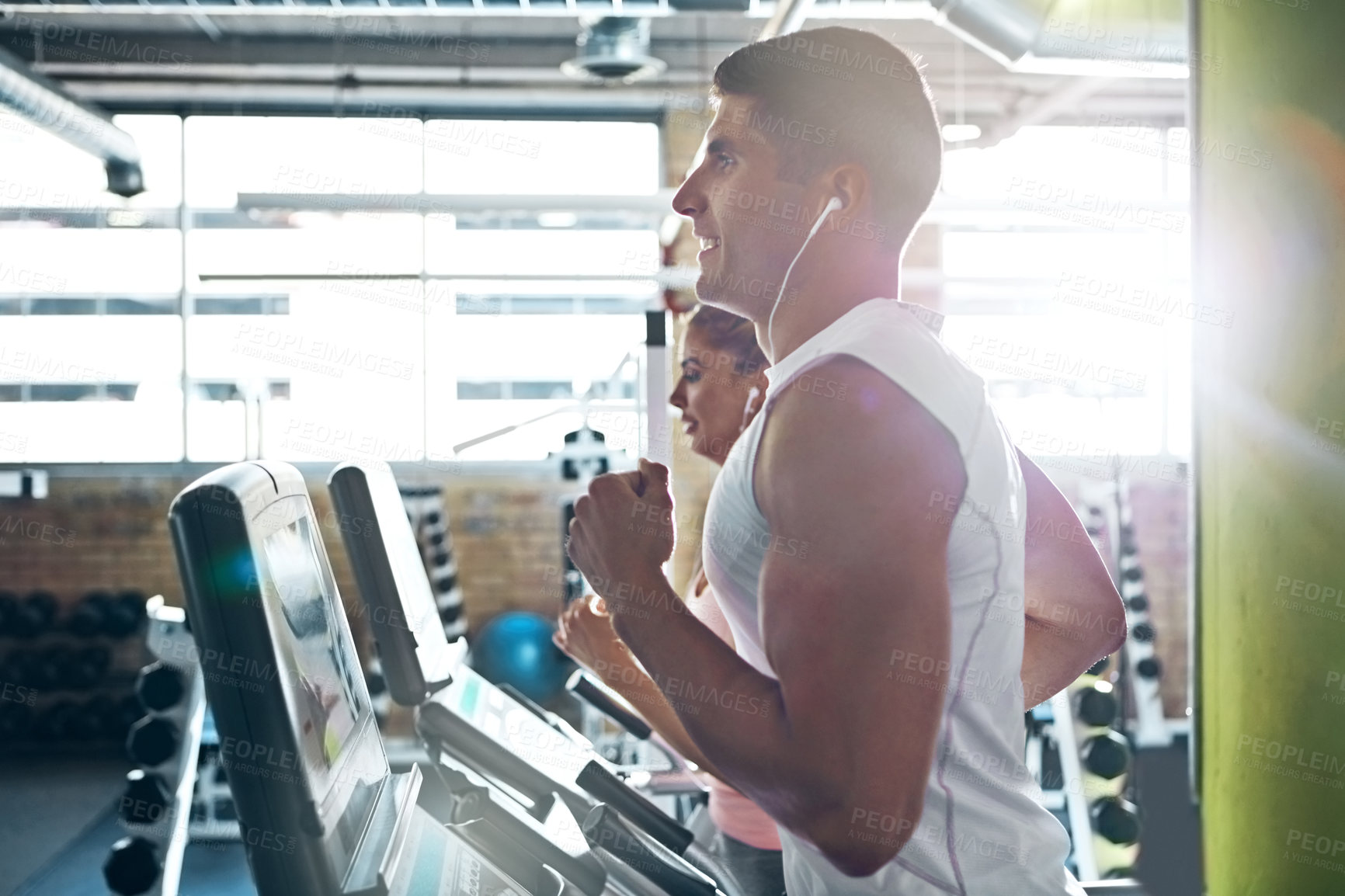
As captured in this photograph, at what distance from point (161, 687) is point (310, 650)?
250cm

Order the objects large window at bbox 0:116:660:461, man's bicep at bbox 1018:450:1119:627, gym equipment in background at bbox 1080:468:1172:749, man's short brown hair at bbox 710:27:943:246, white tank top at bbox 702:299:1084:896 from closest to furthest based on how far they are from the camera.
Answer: white tank top at bbox 702:299:1084:896
man's short brown hair at bbox 710:27:943:246
man's bicep at bbox 1018:450:1119:627
gym equipment in background at bbox 1080:468:1172:749
large window at bbox 0:116:660:461

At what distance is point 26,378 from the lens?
6129 millimetres

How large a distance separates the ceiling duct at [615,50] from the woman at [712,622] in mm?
2381

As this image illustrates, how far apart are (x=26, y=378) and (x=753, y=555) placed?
651cm

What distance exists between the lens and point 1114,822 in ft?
10.7

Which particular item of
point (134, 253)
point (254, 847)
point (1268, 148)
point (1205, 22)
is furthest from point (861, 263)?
point (134, 253)

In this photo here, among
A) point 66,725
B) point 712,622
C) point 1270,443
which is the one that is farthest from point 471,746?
point 66,725

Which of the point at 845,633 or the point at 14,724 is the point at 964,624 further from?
the point at 14,724

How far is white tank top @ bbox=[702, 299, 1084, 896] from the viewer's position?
31.6 inches

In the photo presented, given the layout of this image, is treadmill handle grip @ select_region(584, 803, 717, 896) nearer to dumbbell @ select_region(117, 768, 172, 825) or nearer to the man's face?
the man's face

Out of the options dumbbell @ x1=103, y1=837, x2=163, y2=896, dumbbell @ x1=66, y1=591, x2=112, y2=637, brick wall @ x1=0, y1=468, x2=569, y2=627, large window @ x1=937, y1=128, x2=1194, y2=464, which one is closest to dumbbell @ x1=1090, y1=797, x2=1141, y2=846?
large window @ x1=937, y1=128, x2=1194, y2=464

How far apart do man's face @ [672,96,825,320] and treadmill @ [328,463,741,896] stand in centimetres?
51

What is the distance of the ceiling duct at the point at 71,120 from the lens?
4316 millimetres

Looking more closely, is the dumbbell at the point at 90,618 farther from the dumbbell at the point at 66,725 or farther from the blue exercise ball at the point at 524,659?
the blue exercise ball at the point at 524,659
